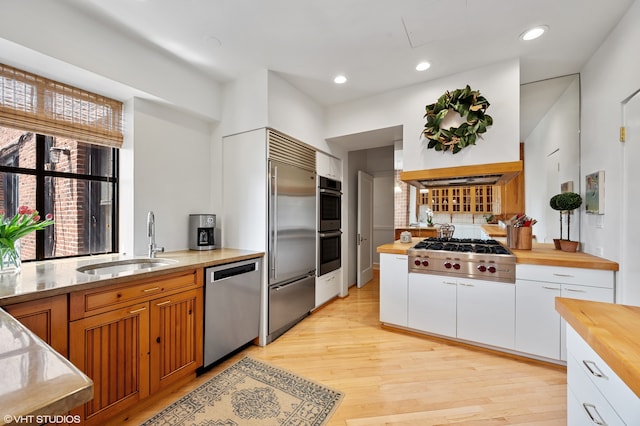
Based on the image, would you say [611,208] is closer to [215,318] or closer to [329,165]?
[329,165]

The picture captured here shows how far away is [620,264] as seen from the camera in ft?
6.29

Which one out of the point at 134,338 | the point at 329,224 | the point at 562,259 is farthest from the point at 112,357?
the point at 562,259

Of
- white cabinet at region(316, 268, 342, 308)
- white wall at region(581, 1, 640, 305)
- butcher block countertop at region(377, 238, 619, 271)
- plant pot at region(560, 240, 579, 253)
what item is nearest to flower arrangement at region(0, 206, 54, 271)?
white cabinet at region(316, 268, 342, 308)

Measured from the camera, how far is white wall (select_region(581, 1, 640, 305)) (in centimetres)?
180

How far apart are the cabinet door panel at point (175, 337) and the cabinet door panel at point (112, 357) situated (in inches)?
Result: 2.3

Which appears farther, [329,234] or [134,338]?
[329,234]

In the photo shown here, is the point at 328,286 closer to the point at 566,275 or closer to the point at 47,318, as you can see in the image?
the point at 566,275

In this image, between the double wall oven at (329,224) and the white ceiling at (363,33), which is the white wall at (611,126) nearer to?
the white ceiling at (363,33)

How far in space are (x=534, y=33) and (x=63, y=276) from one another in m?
3.72

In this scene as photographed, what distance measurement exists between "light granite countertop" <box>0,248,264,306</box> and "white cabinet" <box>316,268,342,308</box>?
4.76ft

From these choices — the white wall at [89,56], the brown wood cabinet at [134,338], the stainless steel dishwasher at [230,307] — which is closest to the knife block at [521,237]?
the stainless steel dishwasher at [230,307]

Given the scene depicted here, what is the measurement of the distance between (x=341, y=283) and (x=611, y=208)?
9.62 ft

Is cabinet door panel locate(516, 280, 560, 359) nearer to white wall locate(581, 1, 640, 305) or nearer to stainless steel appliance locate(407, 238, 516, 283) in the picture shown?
stainless steel appliance locate(407, 238, 516, 283)

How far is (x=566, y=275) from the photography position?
83.6 inches
